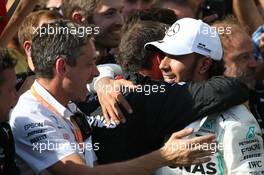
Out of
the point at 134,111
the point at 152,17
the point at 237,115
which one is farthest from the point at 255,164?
the point at 152,17

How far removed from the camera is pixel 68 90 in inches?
132

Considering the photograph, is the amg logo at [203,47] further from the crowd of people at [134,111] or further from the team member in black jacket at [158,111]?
the team member in black jacket at [158,111]

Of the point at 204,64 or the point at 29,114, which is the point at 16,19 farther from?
the point at 204,64

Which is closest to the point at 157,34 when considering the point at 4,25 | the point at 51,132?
the point at 51,132

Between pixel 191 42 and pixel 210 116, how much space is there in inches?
16.8

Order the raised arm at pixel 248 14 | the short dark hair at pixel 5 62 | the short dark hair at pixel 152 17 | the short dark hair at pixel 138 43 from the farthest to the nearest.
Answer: the raised arm at pixel 248 14 < the short dark hair at pixel 152 17 < the short dark hair at pixel 138 43 < the short dark hair at pixel 5 62

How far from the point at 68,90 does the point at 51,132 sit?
9.6 inches

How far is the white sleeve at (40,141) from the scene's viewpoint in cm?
321

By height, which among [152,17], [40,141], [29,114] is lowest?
[40,141]

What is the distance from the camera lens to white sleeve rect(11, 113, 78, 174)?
10.5ft

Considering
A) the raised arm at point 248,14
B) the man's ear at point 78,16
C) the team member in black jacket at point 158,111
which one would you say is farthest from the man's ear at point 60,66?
the raised arm at point 248,14

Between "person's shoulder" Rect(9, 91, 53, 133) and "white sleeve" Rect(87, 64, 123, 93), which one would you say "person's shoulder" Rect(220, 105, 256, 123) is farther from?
"white sleeve" Rect(87, 64, 123, 93)

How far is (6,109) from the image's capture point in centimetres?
312

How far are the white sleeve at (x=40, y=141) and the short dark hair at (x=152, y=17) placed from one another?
0.92 m
